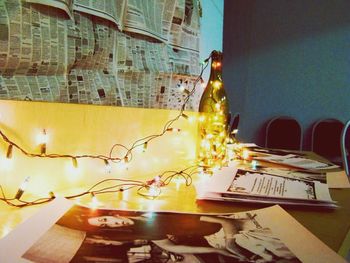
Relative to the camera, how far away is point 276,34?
3029 millimetres

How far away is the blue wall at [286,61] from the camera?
114 inches

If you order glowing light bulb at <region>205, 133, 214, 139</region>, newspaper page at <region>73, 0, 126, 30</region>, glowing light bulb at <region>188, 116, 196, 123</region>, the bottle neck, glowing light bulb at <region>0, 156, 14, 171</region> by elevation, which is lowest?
glowing light bulb at <region>0, 156, 14, 171</region>

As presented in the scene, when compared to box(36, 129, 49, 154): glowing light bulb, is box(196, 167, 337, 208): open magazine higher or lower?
lower

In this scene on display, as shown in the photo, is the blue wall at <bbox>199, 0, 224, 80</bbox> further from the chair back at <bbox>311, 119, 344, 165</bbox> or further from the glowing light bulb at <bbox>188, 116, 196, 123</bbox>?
the chair back at <bbox>311, 119, 344, 165</bbox>

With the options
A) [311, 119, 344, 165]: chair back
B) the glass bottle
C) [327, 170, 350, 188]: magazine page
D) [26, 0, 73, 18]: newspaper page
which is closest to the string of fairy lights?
the glass bottle

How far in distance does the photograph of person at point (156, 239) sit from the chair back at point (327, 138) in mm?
2519

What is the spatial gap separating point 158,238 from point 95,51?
0.43m

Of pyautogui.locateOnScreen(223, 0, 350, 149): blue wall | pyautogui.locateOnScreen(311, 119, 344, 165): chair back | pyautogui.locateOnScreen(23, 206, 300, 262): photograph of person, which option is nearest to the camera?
pyautogui.locateOnScreen(23, 206, 300, 262): photograph of person

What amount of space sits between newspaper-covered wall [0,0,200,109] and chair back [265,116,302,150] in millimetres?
2005

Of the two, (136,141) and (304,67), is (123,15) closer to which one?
(136,141)

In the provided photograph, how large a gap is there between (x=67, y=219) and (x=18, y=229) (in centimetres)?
7

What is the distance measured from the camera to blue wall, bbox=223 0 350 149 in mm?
2895

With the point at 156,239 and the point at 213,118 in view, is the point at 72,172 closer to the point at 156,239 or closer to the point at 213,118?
the point at 156,239

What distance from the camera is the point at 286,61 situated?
9.88ft
